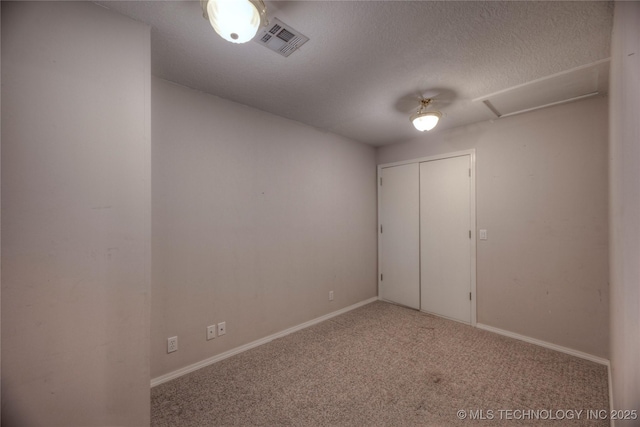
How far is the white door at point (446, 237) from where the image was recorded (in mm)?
3090

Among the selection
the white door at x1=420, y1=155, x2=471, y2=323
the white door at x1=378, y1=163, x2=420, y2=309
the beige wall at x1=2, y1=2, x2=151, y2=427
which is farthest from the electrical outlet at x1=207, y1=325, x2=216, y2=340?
the white door at x1=420, y1=155, x2=471, y2=323

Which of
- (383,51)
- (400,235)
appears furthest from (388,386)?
(383,51)

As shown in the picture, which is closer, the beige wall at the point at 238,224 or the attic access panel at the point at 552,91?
the attic access panel at the point at 552,91

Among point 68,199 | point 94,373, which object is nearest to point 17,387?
point 94,373

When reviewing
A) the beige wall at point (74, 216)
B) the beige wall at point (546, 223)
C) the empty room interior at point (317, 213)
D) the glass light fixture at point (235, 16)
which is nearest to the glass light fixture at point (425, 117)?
the empty room interior at point (317, 213)

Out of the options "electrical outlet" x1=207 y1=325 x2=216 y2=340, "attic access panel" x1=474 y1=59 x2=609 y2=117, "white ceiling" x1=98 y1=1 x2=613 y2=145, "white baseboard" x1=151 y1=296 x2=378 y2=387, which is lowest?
"white baseboard" x1=151 y1=296 x2=378 y2=387

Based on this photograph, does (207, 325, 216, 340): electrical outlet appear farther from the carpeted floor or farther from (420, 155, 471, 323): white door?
(420, 155, 471, 323): white door

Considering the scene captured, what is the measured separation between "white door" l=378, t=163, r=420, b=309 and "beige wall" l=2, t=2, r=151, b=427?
3121 millimetres

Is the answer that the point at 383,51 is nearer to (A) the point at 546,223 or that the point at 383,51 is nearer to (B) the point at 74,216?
(B) the point at 74,216

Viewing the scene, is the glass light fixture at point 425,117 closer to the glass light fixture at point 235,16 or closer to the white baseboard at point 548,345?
the glass light fixture at point 235,16

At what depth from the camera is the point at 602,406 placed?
1735 millimetres

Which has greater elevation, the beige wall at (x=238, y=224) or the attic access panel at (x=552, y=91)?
the attic access panel at (x=552, y=91)

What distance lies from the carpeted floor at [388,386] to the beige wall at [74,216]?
0.56 meters

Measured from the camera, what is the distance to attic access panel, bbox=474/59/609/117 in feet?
6.33
